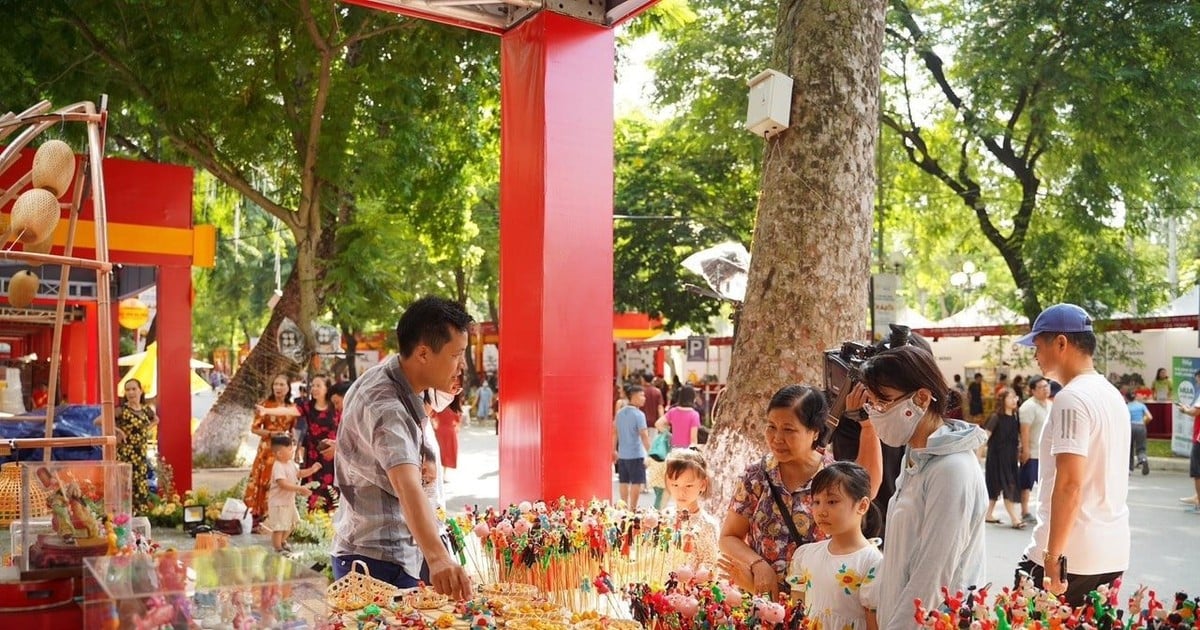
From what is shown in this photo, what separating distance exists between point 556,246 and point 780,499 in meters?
2.63

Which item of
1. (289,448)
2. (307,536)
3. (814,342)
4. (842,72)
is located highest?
(842,72)

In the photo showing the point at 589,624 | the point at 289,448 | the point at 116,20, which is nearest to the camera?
the point at 589,624

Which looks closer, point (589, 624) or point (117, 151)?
point (589, 624)

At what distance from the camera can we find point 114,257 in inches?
406

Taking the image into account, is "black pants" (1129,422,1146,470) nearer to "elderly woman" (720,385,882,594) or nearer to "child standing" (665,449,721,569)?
"child standing" (665,449,721,569)

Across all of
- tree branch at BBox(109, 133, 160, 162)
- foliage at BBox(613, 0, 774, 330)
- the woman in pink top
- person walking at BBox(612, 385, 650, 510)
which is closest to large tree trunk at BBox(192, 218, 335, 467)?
tree branch at BBox(109, 133, 160, 162)

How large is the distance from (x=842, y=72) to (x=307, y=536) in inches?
242

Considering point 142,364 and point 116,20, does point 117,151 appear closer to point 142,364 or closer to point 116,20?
point 142,364

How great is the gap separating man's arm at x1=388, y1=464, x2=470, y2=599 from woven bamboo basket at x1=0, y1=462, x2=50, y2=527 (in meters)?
1.30

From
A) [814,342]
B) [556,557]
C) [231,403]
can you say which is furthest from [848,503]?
[231,403]

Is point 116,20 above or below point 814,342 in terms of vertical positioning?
above

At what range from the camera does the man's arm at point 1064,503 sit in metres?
3.28

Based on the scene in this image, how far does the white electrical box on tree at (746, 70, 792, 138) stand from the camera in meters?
5.43

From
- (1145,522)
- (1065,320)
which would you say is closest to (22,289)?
(1065,320)
